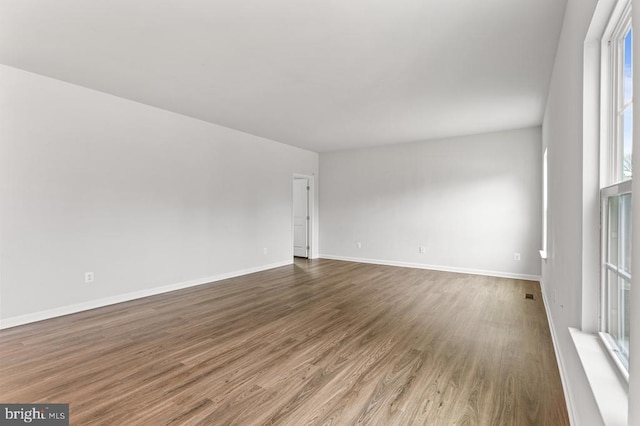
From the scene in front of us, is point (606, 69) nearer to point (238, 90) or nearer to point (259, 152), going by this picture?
point (238, 90)

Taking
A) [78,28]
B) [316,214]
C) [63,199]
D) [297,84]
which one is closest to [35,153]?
[63,199]

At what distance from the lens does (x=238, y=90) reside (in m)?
3.61

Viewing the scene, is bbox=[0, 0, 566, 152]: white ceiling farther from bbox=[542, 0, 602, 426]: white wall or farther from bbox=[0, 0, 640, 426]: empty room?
bbox=[542, 0, 602, 426]: white wall

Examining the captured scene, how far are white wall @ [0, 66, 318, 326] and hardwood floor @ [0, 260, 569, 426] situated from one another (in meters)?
0.46

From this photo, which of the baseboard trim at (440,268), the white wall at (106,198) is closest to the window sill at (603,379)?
the baseboard trim at (440,268)

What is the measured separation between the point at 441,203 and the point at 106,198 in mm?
5522

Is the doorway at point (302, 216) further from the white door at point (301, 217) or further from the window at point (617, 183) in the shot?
the window at point (617, 183)

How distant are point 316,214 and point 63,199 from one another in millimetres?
5011

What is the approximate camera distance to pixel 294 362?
2.39 meters

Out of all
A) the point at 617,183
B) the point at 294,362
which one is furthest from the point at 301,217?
the point at 617,183

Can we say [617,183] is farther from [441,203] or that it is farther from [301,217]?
[301,217]

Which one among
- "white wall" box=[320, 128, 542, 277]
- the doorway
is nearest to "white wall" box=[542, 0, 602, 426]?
"white wall" box=[320, 128, 542, 277]

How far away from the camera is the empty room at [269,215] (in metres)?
1.64

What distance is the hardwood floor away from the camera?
182 centimetres
